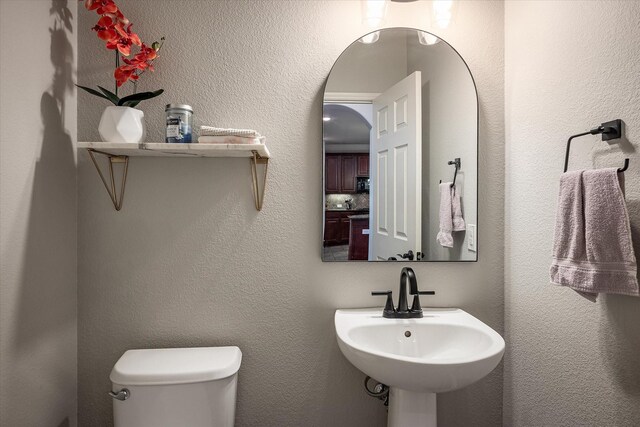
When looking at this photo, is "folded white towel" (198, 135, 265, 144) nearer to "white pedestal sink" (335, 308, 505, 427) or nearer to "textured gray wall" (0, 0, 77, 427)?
"textured gray wall" (0, 0, 77, 427)

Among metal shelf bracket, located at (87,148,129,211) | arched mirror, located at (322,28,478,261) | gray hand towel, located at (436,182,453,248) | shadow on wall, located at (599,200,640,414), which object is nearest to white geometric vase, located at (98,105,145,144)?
metal shelf bracket, located at (87,148,129,211)

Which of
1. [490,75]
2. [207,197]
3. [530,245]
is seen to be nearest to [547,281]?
[530,245]

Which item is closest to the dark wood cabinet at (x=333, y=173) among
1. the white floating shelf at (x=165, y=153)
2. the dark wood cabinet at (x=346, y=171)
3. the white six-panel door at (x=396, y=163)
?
the dark wood cabinet at (x=346, y=171)

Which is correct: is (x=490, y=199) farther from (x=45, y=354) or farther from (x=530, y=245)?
(x=45, y=354)

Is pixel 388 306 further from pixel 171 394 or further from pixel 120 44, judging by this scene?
pixel 120 44

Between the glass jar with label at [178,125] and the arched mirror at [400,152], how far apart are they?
0.53 meters

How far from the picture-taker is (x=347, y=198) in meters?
1.54

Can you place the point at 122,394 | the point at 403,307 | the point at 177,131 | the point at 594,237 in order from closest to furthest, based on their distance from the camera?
the point at 594,237, the point at 122,394, the point at 177,131, the point at 403,307

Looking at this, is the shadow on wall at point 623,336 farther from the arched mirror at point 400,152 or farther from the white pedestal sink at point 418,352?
the arched mirror at point 400,152

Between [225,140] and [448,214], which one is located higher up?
[225,140]

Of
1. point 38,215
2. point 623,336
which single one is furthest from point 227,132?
point 623,336

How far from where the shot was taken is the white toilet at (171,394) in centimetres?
127

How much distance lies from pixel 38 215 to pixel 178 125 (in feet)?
1.83

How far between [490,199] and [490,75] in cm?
52
